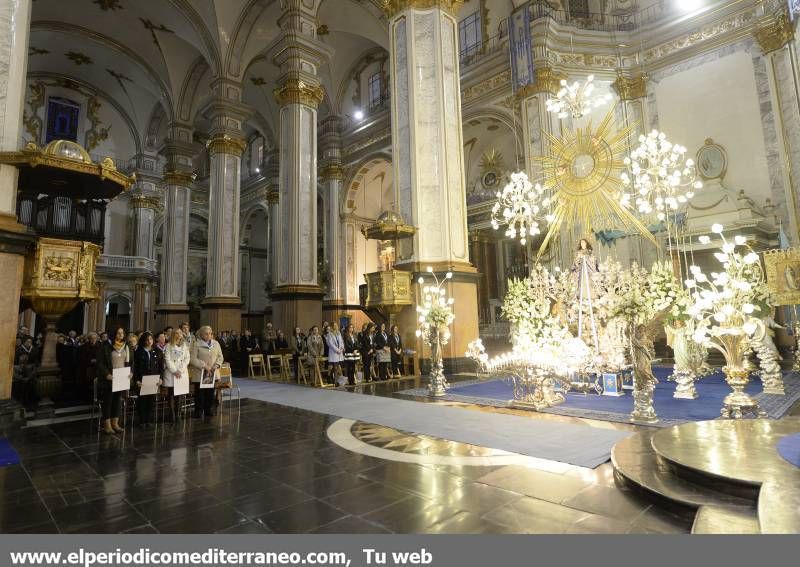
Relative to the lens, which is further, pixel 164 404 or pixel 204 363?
pixel 164 404

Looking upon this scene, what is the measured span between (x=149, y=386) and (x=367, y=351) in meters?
4.45

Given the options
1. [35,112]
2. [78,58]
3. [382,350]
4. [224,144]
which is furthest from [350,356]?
[35,112]

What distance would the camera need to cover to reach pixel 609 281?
8211 mm

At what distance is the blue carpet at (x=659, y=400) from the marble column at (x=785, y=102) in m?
5.42

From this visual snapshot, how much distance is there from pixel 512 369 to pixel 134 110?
78.5 feet

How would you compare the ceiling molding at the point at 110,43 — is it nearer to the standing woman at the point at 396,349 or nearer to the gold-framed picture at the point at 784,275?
the standing woman at the point at 396,349

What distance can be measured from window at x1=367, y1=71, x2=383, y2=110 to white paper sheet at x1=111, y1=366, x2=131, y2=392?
16.7 meters

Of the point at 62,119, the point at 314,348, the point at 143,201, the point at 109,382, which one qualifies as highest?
the point at 62,119

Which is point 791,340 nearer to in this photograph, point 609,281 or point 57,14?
point 609,281

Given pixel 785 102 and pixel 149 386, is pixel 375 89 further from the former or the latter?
pixel 149 386

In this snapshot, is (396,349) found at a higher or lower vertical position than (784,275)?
lower

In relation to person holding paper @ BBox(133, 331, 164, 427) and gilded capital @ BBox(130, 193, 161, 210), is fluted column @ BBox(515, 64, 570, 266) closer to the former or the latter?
person holding paper @ BBox(133, 331, 164, 427)

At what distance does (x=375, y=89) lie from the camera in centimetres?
1989

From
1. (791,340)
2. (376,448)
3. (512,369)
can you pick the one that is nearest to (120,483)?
(376,448)
